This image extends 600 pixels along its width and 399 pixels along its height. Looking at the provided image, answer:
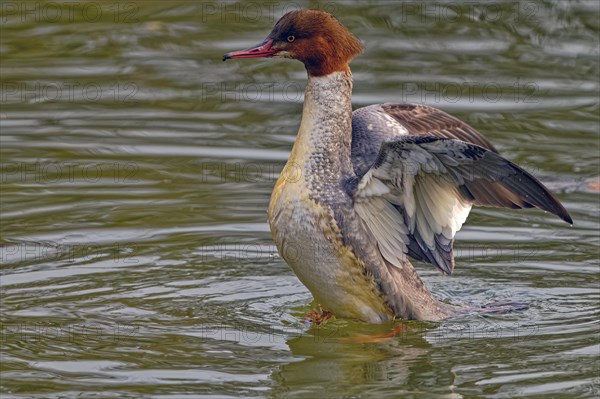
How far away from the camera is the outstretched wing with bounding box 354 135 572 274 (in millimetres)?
6980

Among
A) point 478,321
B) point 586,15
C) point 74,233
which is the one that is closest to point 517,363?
point 478,321

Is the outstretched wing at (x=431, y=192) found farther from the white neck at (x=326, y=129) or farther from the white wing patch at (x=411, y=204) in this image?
the white neck at (x=326, y=129)

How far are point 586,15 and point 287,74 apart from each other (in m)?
3.39

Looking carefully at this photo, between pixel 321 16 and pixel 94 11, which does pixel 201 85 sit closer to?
pixel 94 11

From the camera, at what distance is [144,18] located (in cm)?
1391

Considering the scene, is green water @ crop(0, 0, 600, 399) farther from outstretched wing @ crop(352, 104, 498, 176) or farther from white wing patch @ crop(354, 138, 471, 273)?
outstretched wing @ crop(352, 104, 498, 176)

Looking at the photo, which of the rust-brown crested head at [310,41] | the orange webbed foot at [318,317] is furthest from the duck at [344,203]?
the orange webbed foot at [318,317]

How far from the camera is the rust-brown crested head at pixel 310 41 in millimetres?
7555

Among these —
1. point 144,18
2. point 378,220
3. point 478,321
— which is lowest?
point 478,321

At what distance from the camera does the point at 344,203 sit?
752 centimetres

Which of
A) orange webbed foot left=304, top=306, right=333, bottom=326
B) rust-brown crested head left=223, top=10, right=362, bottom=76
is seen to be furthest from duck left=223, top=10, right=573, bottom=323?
orange webbed foot left=304, top=306, right=333, bottom=326

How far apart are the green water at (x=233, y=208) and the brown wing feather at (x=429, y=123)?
2.91 ft

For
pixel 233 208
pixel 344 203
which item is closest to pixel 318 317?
pixel 344 203

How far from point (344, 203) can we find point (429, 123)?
1531mm
